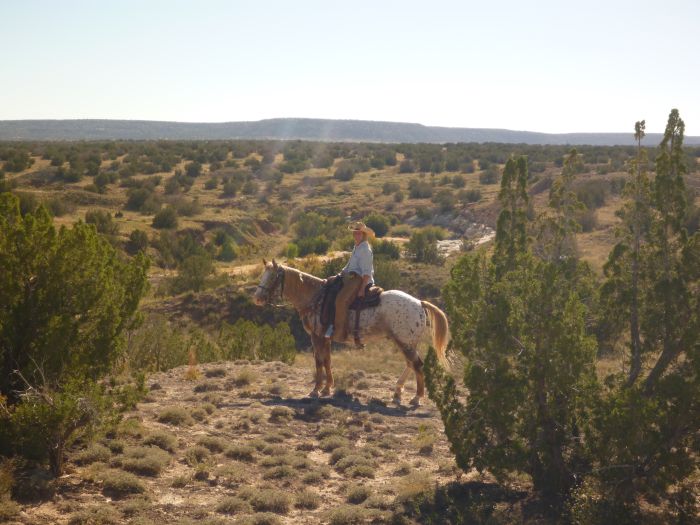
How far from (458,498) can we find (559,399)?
157 cm

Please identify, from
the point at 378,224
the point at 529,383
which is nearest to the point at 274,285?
the point at 529,383

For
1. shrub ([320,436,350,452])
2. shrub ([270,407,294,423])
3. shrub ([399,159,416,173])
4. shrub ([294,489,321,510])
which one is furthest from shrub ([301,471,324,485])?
shrub ([399,159,416,173])

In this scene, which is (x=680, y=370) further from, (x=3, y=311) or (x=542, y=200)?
(x=542, y=200)

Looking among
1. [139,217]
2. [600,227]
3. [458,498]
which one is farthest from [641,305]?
[139,217]

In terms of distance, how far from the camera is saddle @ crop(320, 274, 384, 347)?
11.4m

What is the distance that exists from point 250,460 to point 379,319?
3773 millimetres

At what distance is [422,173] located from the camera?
189ft

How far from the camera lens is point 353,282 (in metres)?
11.4

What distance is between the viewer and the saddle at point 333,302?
1143 centimetres

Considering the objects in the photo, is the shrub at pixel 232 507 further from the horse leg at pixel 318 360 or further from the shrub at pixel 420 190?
the shrub at pixel 420 190

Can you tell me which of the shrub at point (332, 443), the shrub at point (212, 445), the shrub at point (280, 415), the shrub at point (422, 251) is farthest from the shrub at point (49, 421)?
the shrub at point (422, 251)

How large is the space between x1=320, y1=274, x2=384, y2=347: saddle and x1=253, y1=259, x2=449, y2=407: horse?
0.29ft

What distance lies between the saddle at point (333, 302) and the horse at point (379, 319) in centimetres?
9

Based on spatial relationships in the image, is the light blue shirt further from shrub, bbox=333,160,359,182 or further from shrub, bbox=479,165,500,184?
shrub, bbox=333,160,359,182
